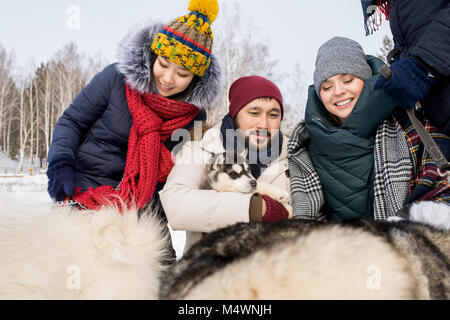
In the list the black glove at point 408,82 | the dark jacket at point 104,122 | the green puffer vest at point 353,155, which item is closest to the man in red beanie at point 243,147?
the green puffer vest at point 353,155

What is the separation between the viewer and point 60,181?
1557mm

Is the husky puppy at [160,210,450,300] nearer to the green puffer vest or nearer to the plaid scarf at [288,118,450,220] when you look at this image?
the plaid scarf at [288,118,450,220]

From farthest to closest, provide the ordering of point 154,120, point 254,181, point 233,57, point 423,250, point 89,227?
point 233,57 → point 254,181 → point 154,120 → point 89,227 → point 423,250

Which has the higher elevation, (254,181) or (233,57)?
(233,57)

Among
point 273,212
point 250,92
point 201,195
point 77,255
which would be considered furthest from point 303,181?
point 77,255

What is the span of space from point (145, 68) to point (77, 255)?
3.81 ft

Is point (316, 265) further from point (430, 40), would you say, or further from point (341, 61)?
point (341, 61)

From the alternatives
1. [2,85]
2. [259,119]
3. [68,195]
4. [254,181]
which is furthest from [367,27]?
[2,85]

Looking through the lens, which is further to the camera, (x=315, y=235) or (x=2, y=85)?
(x=2, y=85)

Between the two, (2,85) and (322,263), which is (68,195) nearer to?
(322,263)

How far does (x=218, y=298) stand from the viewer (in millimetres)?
587

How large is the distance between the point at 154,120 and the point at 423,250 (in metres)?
1.42

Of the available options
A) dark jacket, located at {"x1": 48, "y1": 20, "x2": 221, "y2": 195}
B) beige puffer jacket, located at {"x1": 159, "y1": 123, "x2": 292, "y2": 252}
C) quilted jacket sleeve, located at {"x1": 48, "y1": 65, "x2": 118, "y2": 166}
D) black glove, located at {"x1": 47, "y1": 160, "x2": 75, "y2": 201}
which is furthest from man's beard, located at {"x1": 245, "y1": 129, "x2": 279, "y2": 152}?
black glove, located at {"x1": 47, "y1": 160, "x2": 75, "y2": 201}

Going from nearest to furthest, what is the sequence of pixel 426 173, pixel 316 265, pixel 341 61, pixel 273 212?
pixel 316 265, pixel 426 173, pixel 273 212, pixel 341 61
